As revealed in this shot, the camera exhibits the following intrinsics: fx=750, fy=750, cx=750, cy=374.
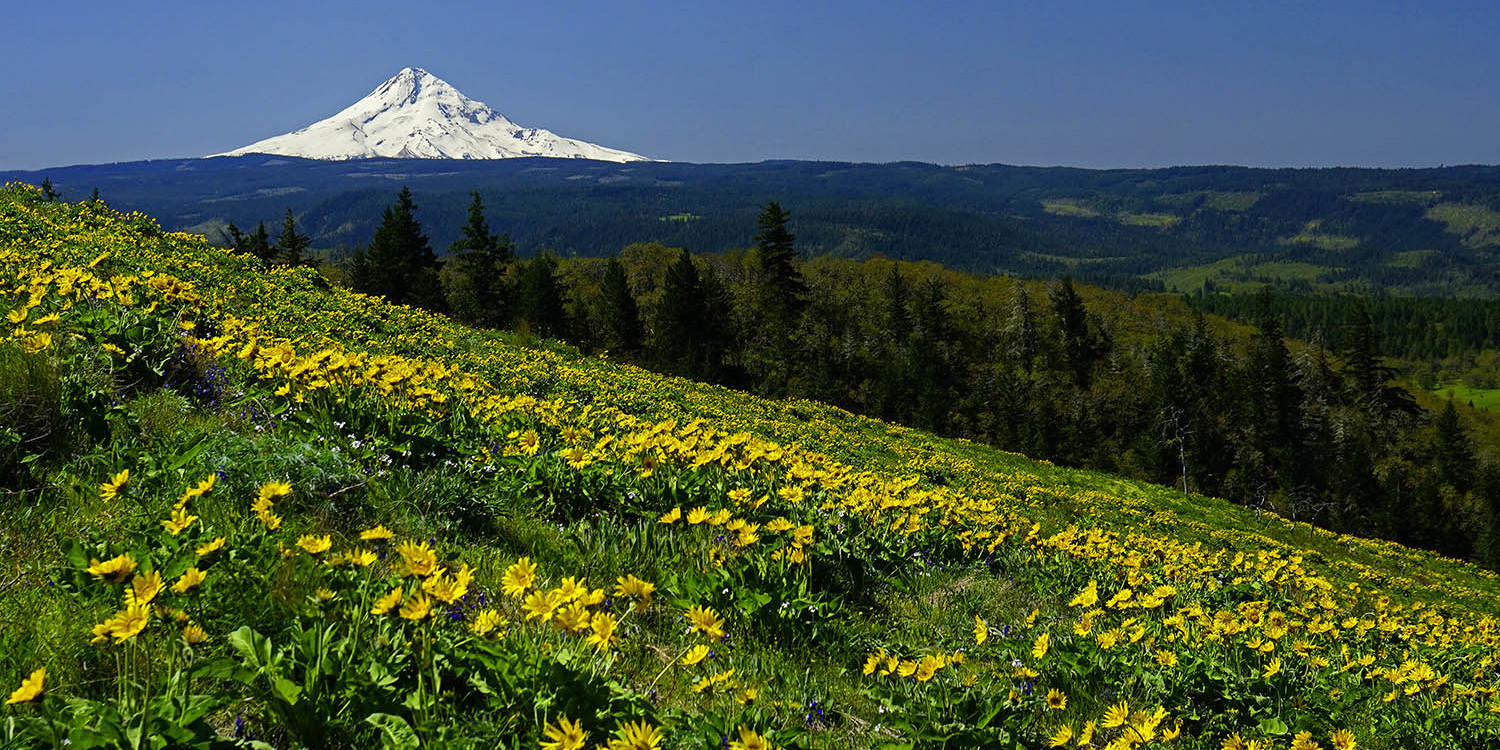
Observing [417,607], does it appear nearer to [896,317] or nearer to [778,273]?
[778,273]

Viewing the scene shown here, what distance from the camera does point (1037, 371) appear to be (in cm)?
8856

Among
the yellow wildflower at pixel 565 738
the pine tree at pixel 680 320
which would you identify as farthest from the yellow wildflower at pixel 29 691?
the pine tree at pixel 680 320

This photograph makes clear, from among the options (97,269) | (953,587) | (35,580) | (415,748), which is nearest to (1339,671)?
(953,587)

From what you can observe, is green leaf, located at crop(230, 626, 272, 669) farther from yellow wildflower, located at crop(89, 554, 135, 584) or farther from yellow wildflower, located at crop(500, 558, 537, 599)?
yellow wildflower, located at crop(500, 558, 537, 599)

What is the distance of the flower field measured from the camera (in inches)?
76.2

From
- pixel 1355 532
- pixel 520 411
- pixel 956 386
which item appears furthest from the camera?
pixel 956 386

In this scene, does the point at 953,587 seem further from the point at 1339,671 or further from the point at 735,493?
the point at 1339,671

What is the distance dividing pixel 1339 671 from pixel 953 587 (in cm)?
211

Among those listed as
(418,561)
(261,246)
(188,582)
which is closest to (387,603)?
(418,561)

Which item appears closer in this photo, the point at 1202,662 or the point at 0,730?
the point at 0,730

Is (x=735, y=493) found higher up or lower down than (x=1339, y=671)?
higher up

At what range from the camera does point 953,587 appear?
14.5 feet

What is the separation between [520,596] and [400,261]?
57.0 m

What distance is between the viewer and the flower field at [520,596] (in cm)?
194
